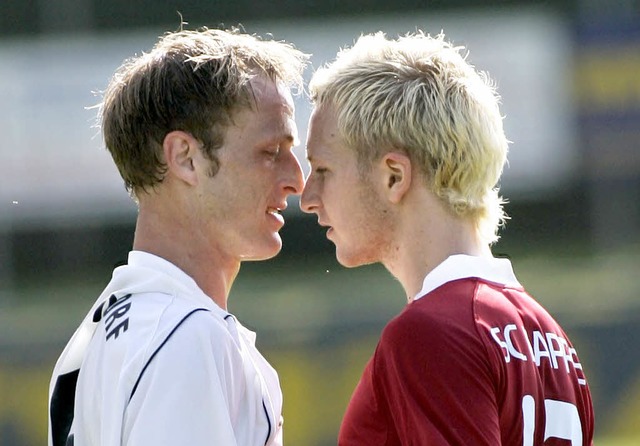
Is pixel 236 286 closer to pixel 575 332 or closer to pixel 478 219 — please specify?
pixel 575 332

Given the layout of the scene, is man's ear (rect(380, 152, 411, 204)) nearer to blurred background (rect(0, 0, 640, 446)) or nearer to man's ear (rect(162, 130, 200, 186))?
man's ear (rect(162, 130, 200, 186))

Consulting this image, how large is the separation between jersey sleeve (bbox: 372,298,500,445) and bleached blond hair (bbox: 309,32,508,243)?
0.37 meters

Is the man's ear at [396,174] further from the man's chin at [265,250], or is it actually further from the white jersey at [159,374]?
the white jersey at [159,374]

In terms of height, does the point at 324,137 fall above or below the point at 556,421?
above

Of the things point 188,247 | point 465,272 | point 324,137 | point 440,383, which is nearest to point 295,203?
point 324,137

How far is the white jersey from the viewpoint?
2.29m

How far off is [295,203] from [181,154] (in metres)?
8.33

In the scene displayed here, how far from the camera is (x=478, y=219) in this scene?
267 cm

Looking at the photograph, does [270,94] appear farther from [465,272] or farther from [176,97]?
[465,272]

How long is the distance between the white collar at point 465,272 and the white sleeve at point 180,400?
17.5 inches

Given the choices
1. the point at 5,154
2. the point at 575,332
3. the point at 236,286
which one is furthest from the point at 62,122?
the point at 575,332

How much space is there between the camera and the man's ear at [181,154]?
258cm

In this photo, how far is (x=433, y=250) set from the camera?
8.56 feet

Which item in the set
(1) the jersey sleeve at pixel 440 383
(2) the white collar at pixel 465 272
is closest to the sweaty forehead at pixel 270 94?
(2) the white collar at pixel 465 272
